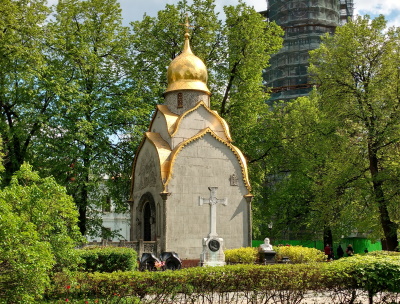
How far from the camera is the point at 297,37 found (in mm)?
47469

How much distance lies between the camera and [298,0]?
48.0 metres

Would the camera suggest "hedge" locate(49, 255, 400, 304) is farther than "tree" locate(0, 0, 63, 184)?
No

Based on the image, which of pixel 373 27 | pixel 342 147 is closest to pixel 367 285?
pixel 342 147

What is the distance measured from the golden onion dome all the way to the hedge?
14.4m

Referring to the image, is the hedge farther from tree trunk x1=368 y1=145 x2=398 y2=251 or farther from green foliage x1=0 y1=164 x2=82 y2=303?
tree trunk x1=368 y1=145 x2=398 y2=251

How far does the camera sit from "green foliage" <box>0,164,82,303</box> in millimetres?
8516

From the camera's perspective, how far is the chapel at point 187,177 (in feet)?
68.6

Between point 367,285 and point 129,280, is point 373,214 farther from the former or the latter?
point 129,280

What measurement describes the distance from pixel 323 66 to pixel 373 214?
7956mm

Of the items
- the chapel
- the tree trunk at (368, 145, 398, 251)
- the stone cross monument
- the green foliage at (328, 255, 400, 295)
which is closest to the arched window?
the chapel

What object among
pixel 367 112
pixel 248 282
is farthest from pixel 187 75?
pixel 248 282

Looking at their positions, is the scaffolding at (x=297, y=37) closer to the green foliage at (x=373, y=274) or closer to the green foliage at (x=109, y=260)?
the green foliage at (x=109, y=260)

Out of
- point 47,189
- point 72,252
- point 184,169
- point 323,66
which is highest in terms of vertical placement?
point 323,66

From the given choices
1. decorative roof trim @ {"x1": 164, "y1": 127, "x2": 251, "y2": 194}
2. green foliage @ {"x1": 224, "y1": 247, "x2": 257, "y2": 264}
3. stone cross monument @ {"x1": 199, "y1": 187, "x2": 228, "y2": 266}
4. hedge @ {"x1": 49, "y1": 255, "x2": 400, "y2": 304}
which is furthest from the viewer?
decorative roof trim @ {"x1": 164, "y1": 127, "x2": 251, "y2": 194}
